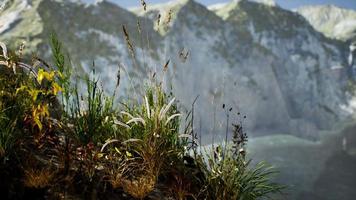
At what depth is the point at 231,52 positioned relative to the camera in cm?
15000

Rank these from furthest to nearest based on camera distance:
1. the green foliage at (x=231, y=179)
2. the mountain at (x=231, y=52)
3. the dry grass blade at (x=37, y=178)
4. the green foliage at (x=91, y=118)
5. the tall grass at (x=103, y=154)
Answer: the mountain at (x=231, y=52), the green foliage at (x=91, y=118), the green foliage at (x=231, y=179), the tall grass at (x=103, y=154), the dry grass blade at (x=37, y=178)

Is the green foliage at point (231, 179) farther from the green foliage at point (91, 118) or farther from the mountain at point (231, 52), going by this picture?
the mountain at point (231, 52)

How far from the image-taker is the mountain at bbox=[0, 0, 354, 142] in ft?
394

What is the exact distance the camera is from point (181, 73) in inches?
5241

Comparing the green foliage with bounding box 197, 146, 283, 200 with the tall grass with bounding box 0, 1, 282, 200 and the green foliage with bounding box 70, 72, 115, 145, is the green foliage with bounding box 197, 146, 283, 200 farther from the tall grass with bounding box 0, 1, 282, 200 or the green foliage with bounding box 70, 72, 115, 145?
the green foliage with bounding box 70, 72, 115, 145

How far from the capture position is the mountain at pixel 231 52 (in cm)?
12012

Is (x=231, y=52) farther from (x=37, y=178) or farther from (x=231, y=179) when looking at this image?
(x=37, y=178)

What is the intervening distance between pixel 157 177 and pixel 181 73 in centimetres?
12974

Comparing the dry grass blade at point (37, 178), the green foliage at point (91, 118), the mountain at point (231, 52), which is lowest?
the dry grass blade at point (37, 178)

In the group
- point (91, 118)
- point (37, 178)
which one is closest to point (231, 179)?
point (91, 118)

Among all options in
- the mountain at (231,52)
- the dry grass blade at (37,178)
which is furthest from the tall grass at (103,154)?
the mountain at (231,52)

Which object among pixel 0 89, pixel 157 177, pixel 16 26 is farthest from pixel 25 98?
pixel 16 26

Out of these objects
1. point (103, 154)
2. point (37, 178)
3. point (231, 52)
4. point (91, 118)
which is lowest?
point (37, 178)

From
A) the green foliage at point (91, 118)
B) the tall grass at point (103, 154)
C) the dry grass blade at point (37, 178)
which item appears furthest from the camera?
the green foliage at point (91, 118)
